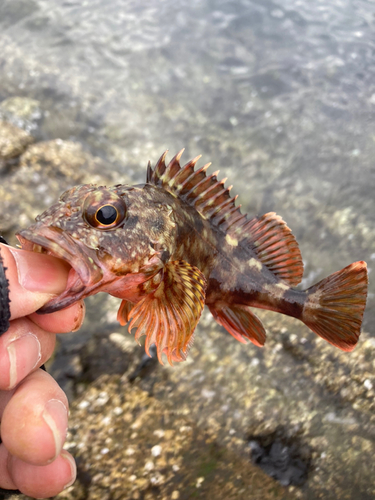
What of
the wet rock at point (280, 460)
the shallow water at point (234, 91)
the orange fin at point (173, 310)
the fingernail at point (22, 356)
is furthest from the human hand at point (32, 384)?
the shallow water at point (234, 91)

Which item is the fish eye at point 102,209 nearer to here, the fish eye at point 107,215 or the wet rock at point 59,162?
the fish eye at point 107,215

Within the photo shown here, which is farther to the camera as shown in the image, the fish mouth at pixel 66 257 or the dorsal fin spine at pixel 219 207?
the dorsal fin spine at pixel 219 207

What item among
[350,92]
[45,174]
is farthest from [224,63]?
[45,174]

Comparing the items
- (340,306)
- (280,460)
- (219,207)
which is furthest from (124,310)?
(280,460)

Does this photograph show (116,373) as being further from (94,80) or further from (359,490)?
(94,80)

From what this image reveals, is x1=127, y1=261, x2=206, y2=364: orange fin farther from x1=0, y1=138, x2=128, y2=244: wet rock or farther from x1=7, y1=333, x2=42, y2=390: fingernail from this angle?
x1=0, y1=138, x2=128, y2=244: wet rock

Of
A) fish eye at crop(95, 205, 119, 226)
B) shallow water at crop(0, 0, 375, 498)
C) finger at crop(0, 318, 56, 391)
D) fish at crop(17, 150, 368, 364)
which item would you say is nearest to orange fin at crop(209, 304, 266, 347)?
fish at crop(17, 150, 368, 364)

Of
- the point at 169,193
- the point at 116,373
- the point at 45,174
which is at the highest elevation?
the point at 169,193
